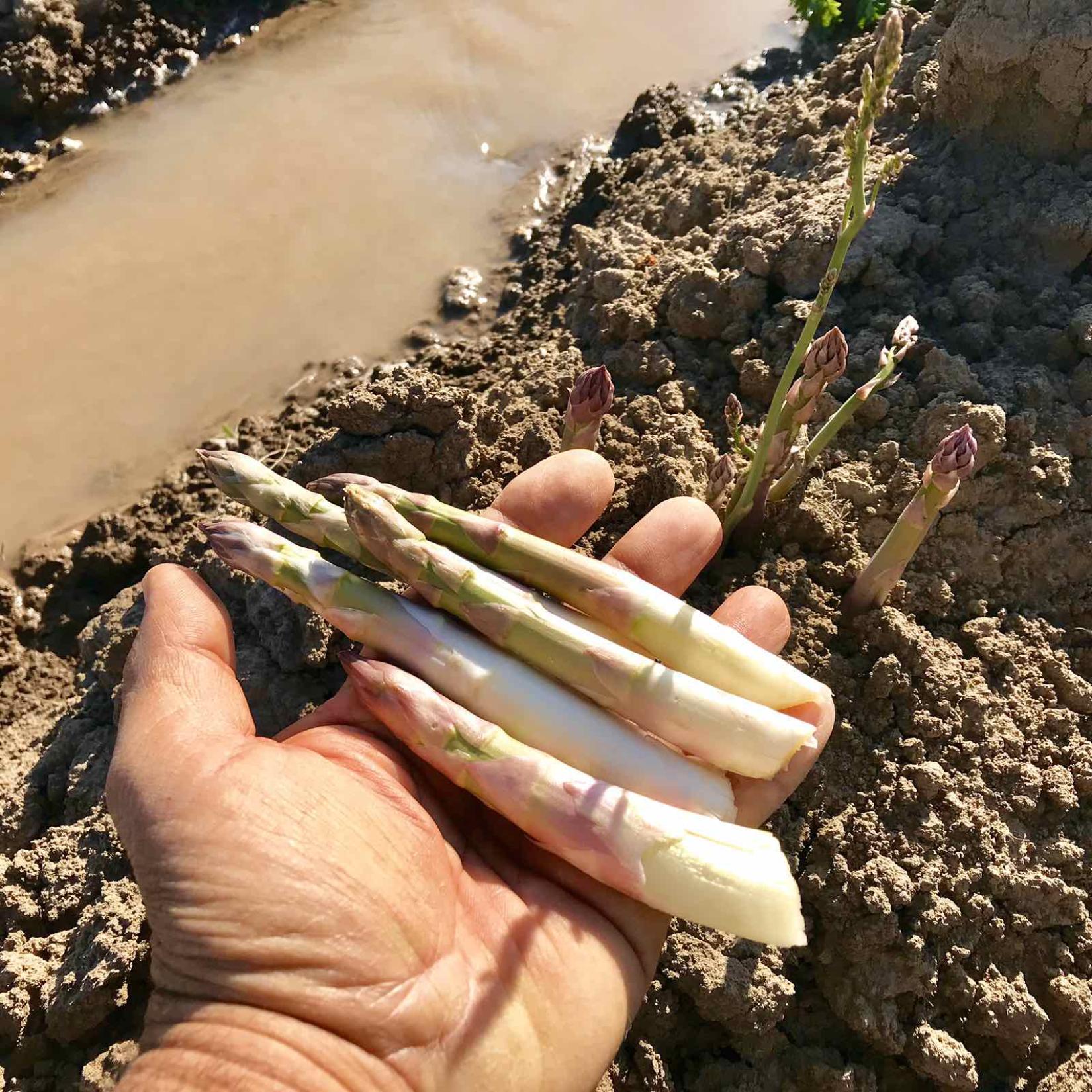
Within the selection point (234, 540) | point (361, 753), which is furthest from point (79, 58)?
point (361, 753)

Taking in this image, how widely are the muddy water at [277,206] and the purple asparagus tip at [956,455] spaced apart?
3.15m

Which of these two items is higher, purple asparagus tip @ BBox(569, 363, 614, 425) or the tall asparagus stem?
the tall asparagus stem

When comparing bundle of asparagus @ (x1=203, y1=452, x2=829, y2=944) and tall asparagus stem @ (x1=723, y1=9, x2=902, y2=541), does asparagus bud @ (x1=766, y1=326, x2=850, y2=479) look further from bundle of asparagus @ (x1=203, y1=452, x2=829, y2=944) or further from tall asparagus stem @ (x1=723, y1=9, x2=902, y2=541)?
bundle of asparagus @ (x1=203, y1=452, x2=829, y2=944)

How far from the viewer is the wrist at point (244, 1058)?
1.91 metres

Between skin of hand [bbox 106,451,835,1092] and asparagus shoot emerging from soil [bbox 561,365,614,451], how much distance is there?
124 centimetres

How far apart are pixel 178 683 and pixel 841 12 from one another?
6.04 meters

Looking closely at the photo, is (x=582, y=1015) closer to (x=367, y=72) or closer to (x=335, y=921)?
(x=335, y=921)

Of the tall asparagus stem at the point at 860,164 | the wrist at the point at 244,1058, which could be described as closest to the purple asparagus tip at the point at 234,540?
the wrist at the point at 244,1058

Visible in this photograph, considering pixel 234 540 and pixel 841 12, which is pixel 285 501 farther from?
pixel 841 12

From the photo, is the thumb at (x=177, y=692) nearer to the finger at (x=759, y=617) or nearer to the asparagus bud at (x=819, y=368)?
the finger at (x=759, y=617)

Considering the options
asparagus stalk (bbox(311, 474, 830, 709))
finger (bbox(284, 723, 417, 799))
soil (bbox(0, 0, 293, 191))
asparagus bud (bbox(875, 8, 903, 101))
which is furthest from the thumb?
soil (bbox(0, 0, 293, 191))

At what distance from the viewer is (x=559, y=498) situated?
302 centimetres

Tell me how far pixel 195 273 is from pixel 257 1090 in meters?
4.41

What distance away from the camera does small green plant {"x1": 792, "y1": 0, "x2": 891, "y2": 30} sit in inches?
217
